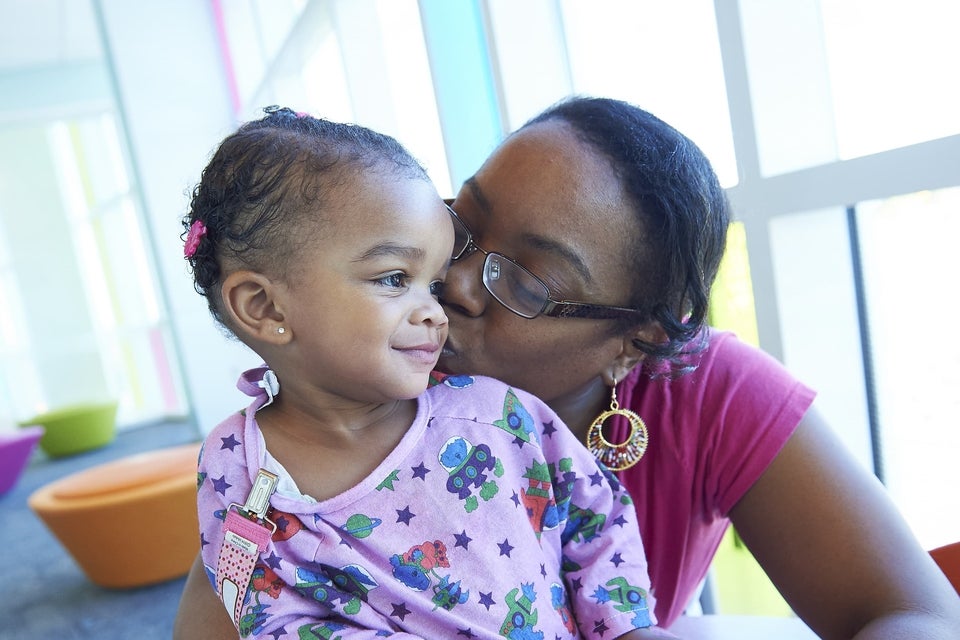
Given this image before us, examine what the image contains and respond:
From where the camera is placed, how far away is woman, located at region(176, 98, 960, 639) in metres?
1.12

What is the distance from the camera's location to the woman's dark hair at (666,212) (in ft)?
3.91

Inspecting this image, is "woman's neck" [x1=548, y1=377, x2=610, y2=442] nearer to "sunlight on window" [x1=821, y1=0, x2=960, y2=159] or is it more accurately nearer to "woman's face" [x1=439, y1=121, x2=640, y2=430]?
"woman's face" [x1=439, y1=121, x2=640, y2=430]

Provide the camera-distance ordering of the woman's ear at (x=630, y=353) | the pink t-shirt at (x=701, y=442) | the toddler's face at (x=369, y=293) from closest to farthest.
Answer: the toddler's face at (x=369, y=293), the pink t-shirt at (x=701, y=442), the woman's ear at (x=630, y=353)

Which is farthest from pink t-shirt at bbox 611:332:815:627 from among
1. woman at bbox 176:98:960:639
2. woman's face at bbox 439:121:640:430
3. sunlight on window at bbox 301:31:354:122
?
sunlight on window at bbox 301:31:354:122

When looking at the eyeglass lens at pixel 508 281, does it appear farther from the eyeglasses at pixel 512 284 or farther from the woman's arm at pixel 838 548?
the woman's arm at pixel 838 548

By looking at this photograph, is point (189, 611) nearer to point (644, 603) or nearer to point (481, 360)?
point (481, 360)

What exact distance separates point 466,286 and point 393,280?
220 mm

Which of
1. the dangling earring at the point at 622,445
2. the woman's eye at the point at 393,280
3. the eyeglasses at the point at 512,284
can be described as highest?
the woman's eye at the point at 393,280

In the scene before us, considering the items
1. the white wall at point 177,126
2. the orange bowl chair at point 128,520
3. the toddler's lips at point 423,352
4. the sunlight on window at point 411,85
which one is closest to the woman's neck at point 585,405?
the toddler's lips at point 423,352

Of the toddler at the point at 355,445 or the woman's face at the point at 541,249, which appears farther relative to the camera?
the woman's face at the point at 541,249

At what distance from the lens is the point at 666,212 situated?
1202 mm

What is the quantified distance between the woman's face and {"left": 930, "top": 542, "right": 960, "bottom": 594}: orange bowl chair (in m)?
0.57

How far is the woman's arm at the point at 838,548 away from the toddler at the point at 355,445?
0.24 meters

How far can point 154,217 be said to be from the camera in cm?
543
